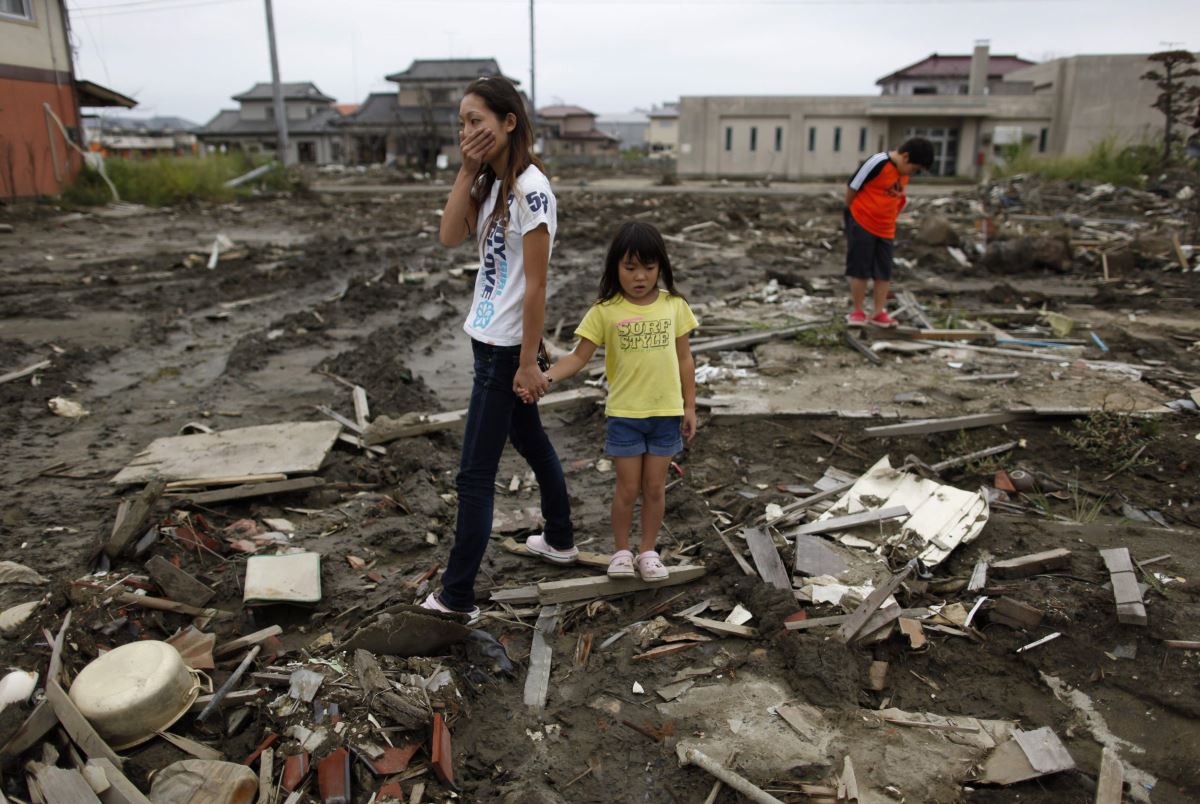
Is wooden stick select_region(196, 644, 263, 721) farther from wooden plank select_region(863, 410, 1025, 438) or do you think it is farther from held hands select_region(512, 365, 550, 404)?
wooden plank select_region(863, 410, 1025, 438)

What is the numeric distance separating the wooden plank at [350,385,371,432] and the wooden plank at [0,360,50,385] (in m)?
2.94

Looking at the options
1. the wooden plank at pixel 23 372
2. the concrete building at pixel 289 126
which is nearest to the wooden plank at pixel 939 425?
the wooden plank at pixel 23 372

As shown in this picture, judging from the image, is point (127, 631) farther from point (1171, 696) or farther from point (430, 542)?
point (1171, 696)

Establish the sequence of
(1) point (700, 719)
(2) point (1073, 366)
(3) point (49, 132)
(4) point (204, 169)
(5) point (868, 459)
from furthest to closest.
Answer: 1. (4) point (204, 169)
2. (3) point (49, 132)
3. (2) point (1073, 366)
4. (5) point (868, 459)
5. (1) point (700, 719)

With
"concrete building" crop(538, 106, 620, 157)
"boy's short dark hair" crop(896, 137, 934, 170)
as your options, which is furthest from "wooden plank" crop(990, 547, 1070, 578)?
"concrete building" crop(538, 106, 620, 157)

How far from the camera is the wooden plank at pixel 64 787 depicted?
7.66ft

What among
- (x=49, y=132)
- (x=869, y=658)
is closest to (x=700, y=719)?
(x=869, y=658)

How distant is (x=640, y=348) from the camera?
11.7 ft

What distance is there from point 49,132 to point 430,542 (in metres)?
23.5

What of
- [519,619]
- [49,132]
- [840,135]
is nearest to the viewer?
[519,619]

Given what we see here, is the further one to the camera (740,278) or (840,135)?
(840,135)

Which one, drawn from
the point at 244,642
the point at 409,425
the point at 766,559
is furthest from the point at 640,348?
the point at 409,425

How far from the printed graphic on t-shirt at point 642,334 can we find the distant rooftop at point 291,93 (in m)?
70.0

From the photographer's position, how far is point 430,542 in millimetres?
4508
